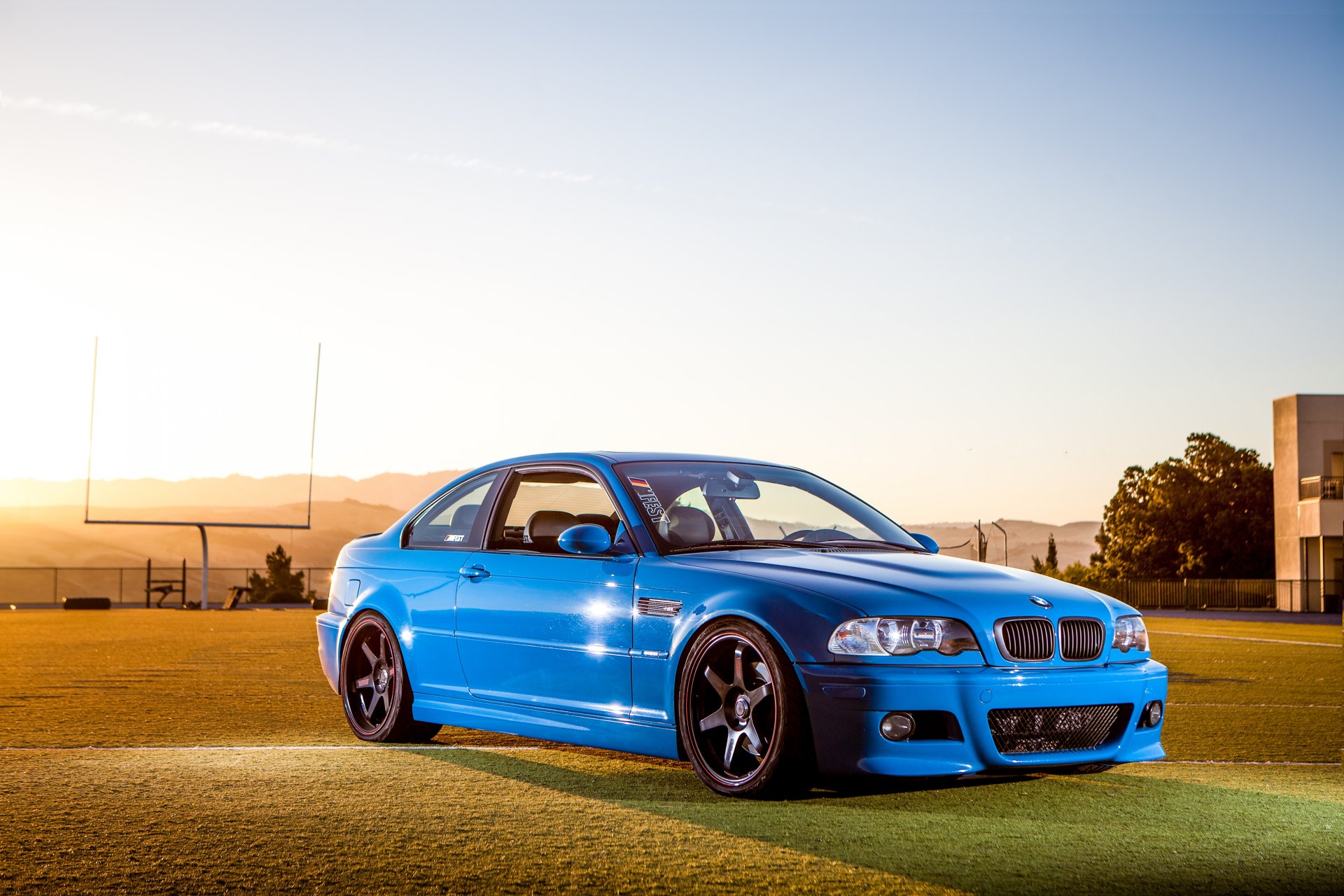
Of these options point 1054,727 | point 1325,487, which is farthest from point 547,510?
point 1325,487

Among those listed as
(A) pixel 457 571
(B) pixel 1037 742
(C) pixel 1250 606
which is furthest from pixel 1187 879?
(C) pixel 1250 606

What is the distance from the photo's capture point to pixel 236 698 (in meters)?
11.5

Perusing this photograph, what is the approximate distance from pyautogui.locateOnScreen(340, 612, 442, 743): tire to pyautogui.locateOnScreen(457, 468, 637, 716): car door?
0.71m

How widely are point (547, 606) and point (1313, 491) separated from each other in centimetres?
5957

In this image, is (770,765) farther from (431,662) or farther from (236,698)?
(236,698)

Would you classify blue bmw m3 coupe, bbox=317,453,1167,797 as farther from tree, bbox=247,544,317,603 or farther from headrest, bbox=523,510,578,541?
tree, bbox=247,544,317,603

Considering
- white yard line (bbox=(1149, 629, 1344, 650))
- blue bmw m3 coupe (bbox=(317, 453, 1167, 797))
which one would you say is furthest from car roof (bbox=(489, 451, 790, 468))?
white yard line (bbox=(1149, 629, 1344, 650))

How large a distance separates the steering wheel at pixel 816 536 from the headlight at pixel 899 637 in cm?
155

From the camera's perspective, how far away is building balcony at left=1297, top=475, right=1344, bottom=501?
5975 centimetres

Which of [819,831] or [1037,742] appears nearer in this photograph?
[819,831]

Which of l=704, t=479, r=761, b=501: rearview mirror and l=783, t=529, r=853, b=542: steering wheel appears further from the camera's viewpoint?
l=704, t=479, r=761, b=501: rearview mirror

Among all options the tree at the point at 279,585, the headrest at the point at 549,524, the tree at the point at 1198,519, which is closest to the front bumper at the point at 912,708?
the headrest at the point at 549,524

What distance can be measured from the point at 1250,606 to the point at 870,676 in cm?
7021

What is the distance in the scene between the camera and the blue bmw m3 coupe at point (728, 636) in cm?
598
